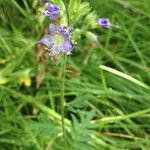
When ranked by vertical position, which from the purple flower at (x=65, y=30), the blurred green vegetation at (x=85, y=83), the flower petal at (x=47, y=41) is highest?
the purple flower at (x=65, y=30)

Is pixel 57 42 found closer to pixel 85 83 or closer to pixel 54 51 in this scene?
pixel 54 51

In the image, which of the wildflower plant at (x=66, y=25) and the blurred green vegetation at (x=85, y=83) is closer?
the wildflower plant at (x=66, y=25)

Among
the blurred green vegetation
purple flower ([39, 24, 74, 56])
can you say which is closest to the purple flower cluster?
purple flower ([39, 24, 74, 56])

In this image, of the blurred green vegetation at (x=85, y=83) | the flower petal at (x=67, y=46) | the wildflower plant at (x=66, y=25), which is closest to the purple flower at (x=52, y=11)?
the wildflower plant at (x=66, y=25)

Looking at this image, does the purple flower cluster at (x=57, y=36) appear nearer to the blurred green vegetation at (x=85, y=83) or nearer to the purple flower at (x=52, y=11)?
the purple flower at (x=52, y=11)

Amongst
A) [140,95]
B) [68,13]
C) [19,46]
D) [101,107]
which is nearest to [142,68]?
[140,95]
